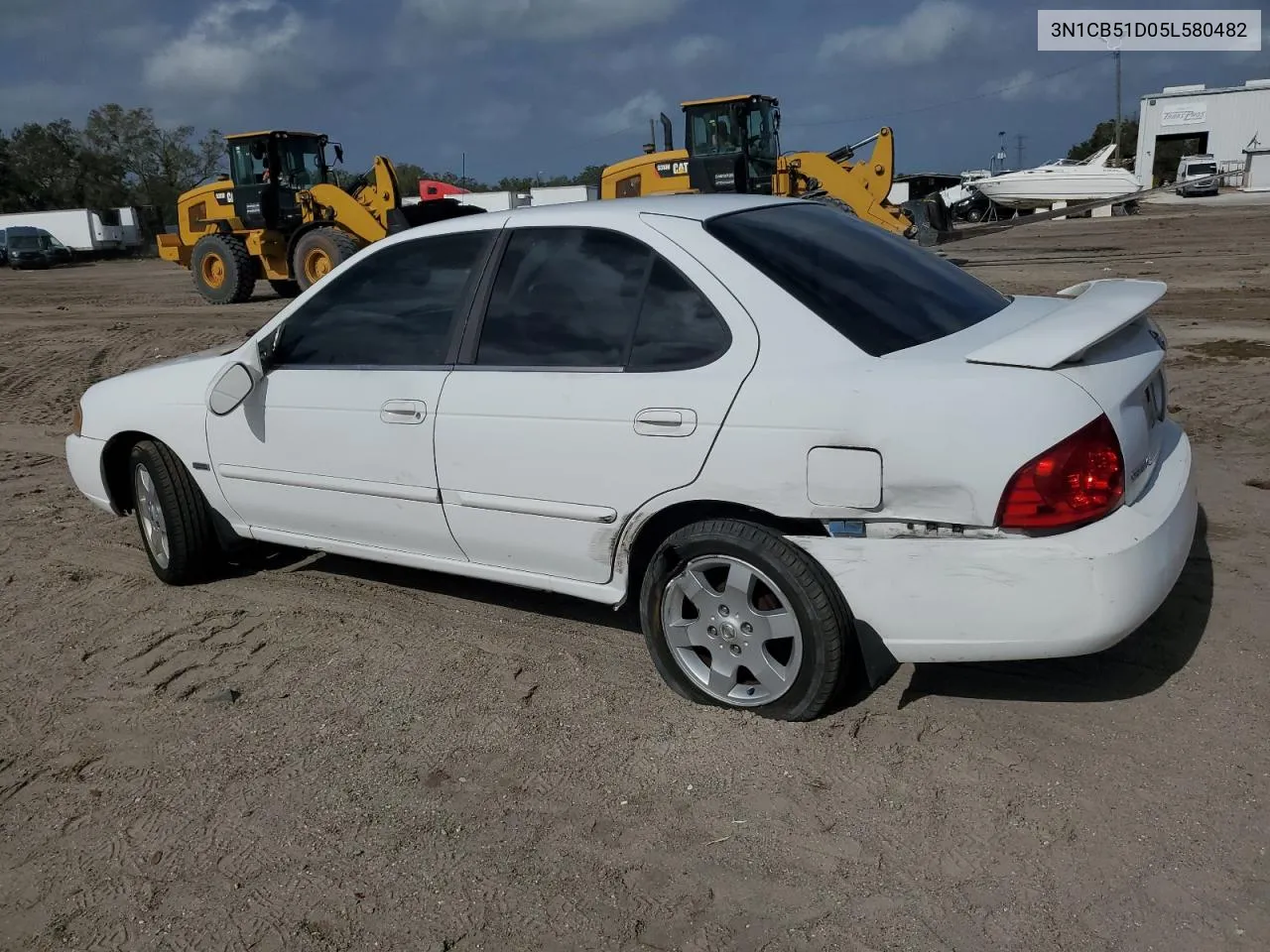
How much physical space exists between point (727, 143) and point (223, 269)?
29.8 ft

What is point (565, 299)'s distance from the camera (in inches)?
148

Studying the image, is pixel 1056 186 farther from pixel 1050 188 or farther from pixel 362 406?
pixel 362 406

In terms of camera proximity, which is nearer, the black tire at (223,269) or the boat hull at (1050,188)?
the black tire at (223,269)

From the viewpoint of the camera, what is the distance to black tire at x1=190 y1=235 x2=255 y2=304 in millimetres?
18875

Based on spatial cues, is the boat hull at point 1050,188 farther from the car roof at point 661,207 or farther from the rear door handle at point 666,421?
the rear door handle at point 666,421

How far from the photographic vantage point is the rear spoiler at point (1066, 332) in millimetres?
2932

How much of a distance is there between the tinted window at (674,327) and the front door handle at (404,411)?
871 mm

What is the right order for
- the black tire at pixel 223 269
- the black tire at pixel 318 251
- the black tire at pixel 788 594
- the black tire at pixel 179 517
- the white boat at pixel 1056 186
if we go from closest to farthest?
the black tire at pixel 788 594 < the black tire at pixel 179 517 < the black tire at pixel 318 251 < the black tire at pixel 223 269 < the white boat at pixel 1056 186

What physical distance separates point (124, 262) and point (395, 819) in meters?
44.5

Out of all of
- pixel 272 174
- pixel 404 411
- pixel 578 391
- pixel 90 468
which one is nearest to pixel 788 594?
pixel 578 391

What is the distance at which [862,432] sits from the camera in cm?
302

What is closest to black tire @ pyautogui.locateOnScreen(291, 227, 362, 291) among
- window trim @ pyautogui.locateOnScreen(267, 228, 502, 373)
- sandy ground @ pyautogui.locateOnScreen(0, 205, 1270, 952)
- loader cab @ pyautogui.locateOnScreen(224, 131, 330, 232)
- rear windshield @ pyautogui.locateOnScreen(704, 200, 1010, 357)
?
loader cab @ pyautogui.locateOnScreen(224, 131, 330, 232)

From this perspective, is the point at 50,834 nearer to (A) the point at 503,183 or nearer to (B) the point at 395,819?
(B) the point at 395,819

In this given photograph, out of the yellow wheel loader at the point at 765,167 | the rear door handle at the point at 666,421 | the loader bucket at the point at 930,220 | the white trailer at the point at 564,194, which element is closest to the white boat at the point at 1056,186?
the white trailer at the point at 564,194
